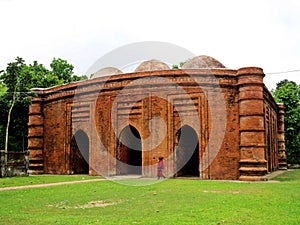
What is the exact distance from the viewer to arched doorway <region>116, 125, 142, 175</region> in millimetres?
15852

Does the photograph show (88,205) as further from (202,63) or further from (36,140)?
(36,140)

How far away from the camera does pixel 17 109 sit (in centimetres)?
2141

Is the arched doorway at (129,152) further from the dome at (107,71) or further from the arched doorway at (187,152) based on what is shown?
the dome at (107,71)

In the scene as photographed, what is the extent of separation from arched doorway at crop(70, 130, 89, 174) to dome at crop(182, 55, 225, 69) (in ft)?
18.5

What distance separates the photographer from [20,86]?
57.1ft

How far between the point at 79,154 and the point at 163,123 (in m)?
4.99

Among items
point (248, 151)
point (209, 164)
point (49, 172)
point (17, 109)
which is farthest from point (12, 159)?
point (248, 151)

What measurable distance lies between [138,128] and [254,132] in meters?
4.37

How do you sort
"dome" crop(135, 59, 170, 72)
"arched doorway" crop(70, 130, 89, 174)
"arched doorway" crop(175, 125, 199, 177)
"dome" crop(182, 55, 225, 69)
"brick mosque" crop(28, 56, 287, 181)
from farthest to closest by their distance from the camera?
1. "arched doorway" crop(70, 130, 89, 174)
2. "dome" crop(135, 59, 170, 72)
3. "dome" crop(182, 55, 225, 69)
4. "arched doorway" crop(175, 125, 199, 177)
5. "brick mosque" crop(28, 56, 287, 181)

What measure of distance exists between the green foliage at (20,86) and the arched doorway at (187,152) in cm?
702

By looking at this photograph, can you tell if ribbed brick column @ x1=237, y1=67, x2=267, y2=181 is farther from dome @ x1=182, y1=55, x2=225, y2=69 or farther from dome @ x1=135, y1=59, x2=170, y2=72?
dome @ x1=135, y1=59, x2=170, y2=72

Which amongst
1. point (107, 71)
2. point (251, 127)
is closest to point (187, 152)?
point (251, 127)

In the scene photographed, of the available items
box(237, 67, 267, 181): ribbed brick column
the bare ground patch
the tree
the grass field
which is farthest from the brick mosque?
the tree

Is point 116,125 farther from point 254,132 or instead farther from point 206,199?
point 206,199
